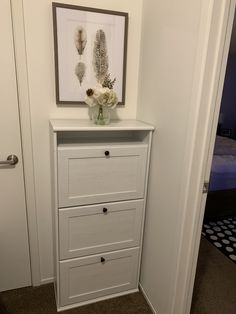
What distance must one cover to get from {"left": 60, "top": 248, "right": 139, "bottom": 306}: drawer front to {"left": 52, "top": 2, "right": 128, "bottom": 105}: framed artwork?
1.05 metres

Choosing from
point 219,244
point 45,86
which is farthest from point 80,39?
point 219,244

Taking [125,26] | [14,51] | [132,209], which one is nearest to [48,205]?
[132,209]

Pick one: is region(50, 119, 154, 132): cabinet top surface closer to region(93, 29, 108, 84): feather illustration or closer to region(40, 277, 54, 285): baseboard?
region(93, 29, 108, 84): feather illustration

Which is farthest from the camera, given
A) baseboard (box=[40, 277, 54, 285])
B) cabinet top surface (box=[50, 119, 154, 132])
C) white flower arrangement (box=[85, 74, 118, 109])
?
baseboard (box=[40, 277, 54, 285])

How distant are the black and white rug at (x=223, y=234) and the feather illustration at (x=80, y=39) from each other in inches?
81.7

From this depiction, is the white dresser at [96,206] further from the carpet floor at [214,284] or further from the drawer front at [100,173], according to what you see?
the carpet floor at [214,284]

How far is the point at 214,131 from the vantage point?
1166 millimetres

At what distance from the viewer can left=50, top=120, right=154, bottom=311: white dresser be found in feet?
4.58

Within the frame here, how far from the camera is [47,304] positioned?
5.41ft

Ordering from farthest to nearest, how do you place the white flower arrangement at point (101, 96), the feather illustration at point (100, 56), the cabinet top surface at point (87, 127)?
1. the feather illustration at point (100, 56)
2. the white flower arrangement at point (101, 96)
3. the cabinet top surface at point (87, 127)

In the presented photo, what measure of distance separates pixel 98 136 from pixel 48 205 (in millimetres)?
599

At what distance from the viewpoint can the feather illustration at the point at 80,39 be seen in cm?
148

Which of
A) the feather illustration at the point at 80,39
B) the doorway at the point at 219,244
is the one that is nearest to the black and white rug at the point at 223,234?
the doorway at the point at 219,244

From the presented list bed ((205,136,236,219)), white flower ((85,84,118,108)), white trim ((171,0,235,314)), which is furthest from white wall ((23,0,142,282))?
bed ((205,136,236,219))
